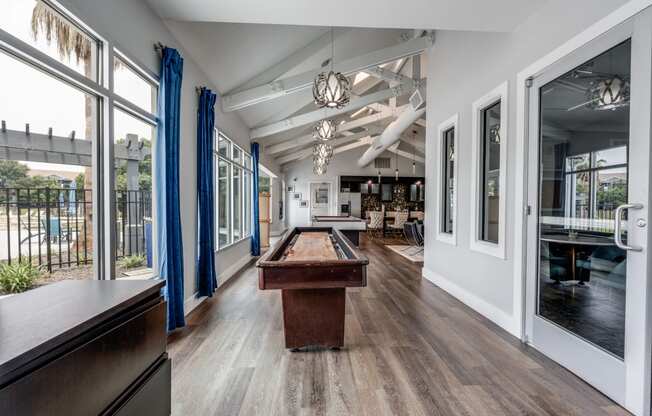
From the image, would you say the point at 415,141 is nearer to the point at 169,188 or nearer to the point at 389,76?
the point at 389,76

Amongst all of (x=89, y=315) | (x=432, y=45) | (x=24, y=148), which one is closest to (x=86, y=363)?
(x=89, y=315)

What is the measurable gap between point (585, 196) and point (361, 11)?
7.20ft

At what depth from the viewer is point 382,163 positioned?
14.3 metres

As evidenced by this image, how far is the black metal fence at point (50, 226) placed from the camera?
1.54 m

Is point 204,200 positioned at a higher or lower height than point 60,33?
lower

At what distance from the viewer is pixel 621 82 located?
1.89 metres

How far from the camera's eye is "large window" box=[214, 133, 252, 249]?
483 cm

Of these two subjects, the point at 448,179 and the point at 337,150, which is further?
the point at 337,150

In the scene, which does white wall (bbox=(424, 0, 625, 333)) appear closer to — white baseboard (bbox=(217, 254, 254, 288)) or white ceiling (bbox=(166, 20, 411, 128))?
white ceiling (bbox=(166, 20, 411, 128))

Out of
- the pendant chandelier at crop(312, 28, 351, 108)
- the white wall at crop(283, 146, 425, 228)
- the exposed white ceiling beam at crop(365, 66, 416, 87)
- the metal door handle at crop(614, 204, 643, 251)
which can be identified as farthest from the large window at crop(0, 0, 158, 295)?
the white wall at crop(283, 146, 425, 228)

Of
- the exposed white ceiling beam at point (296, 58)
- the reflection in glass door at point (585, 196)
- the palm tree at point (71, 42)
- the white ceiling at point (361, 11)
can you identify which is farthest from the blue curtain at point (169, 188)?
the reflection in glass door at point (585, 196)

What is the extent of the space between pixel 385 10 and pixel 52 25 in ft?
7.43

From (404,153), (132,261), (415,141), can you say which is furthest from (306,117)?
(404,153)

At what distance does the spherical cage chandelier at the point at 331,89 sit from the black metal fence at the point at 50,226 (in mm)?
2076
